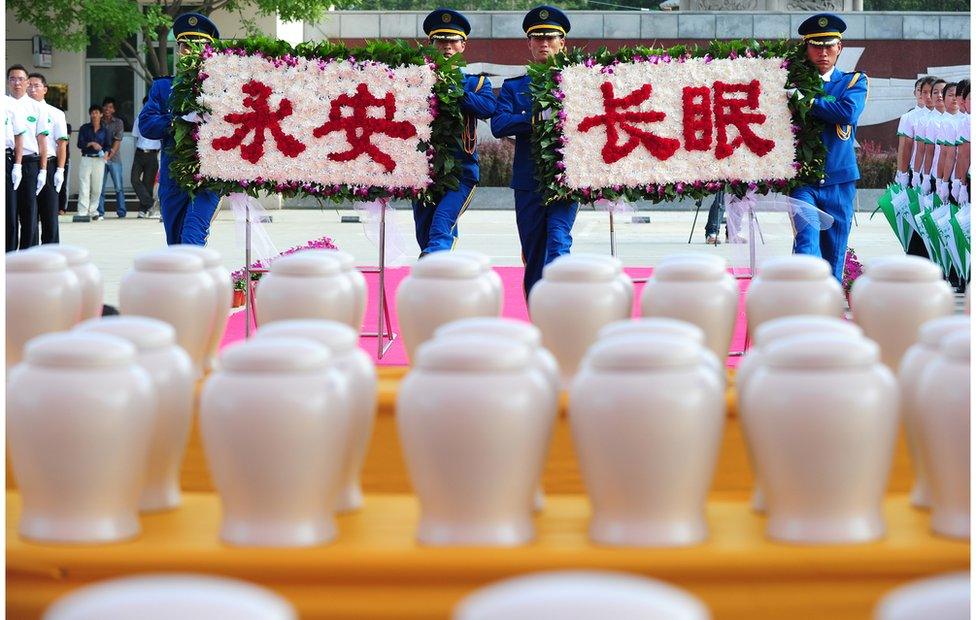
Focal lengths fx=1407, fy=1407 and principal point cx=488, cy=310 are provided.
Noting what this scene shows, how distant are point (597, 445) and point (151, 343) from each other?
24.5 inches

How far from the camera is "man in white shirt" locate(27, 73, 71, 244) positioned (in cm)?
889

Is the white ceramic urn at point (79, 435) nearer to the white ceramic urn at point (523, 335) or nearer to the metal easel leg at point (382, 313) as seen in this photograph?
the white ceramic urn at point (523, 335)

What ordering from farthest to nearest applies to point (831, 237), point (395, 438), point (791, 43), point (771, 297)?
point (831, 237)
point (791, 43)
point (771, 297)
point (395, 438)

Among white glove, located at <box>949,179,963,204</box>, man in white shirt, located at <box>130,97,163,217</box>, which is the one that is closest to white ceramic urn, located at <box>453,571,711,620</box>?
white glove, located at <box>949,179,963,204</box>

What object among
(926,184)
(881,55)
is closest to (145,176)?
(881,55)

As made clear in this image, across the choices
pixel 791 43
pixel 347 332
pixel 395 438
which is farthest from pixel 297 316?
pixel 791 43

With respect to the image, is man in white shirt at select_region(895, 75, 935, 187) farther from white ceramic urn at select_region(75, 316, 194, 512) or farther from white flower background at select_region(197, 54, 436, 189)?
white ceramic urn at select_region(75, 316, 194, 512)

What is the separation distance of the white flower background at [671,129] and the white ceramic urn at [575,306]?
2.39 m

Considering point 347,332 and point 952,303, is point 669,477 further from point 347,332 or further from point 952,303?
point 952,303

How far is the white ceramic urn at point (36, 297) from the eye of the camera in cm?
243

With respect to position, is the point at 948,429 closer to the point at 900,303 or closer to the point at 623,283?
the point at 900,303

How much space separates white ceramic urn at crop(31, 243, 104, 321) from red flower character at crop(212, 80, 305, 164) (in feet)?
7.18

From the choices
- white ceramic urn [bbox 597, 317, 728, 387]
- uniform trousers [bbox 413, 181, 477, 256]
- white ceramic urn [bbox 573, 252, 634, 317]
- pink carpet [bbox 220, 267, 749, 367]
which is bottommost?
pink carpet [bbox 220, 267, 749, 367]

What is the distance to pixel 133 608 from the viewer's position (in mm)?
1046
